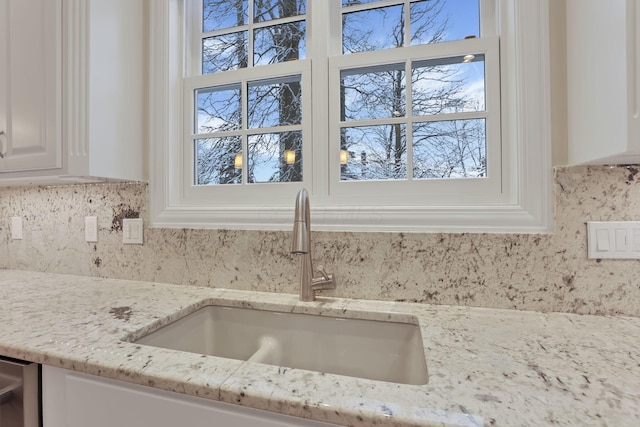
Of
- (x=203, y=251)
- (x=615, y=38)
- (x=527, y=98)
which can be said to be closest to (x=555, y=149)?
(x=527, y=98)

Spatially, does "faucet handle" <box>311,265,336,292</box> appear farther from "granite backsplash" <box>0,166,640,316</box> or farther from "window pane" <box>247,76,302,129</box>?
"window pane" <box>247,76,302,129</box>

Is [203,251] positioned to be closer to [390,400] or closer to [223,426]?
[223,426]

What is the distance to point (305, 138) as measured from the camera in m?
1.24

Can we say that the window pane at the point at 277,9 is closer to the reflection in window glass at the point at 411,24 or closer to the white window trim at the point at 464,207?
the reflection in window glass at the point at 411,24

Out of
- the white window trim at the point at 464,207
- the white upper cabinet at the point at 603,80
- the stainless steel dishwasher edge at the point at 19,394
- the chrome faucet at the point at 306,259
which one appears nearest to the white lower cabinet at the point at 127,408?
the stainless steel dishwasher edge at the point at 19,394

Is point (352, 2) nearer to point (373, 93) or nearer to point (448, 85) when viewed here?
point (373, 93)

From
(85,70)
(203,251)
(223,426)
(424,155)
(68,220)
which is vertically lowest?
(223,426)

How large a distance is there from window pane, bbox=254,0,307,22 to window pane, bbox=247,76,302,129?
0.96 ft

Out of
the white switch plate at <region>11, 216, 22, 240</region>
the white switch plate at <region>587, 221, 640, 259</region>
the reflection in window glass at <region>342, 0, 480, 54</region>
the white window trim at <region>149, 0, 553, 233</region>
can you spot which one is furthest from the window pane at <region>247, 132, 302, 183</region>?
the white switch plate at <region>11, 216, 22, 240</region>

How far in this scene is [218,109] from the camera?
1.43m

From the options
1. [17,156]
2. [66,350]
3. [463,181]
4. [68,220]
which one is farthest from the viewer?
[68,220]

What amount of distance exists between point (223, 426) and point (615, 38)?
45.2 inches

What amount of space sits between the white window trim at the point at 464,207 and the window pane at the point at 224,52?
153mm

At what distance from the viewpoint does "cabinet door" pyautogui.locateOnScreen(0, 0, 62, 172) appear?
112 centimetres
